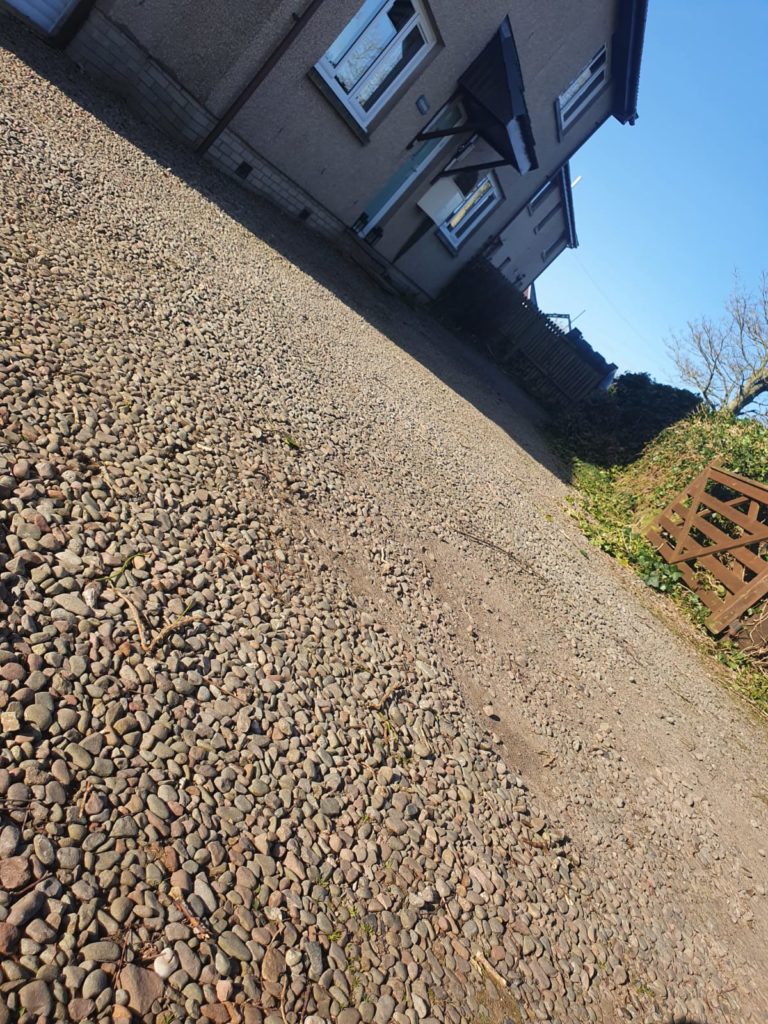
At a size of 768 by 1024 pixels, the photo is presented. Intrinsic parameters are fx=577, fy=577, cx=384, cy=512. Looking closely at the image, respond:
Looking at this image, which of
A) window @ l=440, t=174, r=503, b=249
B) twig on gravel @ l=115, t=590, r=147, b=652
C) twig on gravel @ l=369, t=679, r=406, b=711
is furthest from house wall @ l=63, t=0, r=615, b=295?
twig on gravel @ l=369, t=679, r=406, b=711

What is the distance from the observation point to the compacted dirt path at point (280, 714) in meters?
2.09

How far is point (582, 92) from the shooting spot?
16.3 meters

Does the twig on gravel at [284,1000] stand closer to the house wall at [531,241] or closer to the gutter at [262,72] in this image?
the gutter at [262,72]

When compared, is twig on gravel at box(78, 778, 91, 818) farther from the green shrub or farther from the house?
the green shrub

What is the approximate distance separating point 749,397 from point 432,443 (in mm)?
22098

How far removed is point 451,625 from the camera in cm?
469

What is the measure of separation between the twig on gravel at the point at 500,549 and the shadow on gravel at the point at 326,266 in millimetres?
5125

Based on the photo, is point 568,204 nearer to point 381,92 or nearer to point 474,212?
point 474,212

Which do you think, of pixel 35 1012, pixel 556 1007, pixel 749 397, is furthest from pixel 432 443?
pixel 749 397

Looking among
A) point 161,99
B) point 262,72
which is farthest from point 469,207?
point 161,99

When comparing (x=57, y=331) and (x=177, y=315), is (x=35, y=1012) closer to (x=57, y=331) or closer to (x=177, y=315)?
(x=57, y=331)

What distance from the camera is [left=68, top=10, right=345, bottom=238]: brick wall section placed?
8.18 metres

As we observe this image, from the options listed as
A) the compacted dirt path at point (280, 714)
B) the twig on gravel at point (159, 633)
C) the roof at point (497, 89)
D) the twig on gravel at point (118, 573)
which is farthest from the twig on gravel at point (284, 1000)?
the roof at point (497, 89)

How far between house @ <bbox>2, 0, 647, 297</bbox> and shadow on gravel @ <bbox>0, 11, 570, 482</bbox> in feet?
1.35
